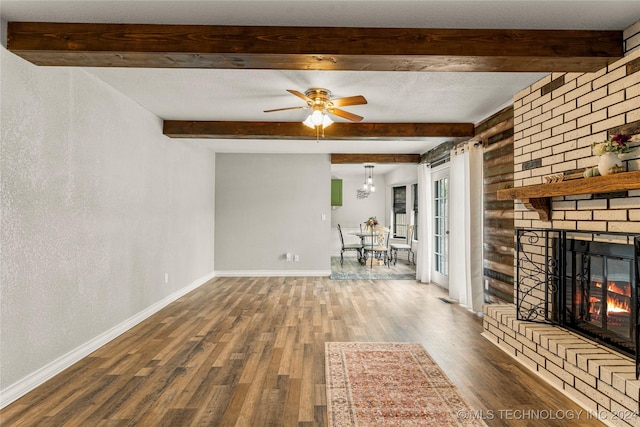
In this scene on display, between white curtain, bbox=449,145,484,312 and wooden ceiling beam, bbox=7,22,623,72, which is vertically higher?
wooden ceiling beam, bbox=7,22,623,72

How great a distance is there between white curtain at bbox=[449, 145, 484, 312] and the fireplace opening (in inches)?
60.3

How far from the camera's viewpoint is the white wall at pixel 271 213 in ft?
23.5

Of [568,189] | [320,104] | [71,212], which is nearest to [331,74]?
[320,104]

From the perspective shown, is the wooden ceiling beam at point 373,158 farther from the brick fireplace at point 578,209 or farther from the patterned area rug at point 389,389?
the patterned area rug at point 389,389

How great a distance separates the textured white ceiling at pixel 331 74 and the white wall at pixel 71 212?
425 millimetres

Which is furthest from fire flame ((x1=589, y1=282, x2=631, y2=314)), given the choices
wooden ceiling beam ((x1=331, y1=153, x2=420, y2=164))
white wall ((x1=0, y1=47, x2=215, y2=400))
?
wooden ceiling beam ((x1=331, y1=153, x2=420, y2=164))

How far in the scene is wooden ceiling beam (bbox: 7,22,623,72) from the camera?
7.95 feet

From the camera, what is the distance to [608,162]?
7.58ft

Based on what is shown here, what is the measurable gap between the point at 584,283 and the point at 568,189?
2.79 feet

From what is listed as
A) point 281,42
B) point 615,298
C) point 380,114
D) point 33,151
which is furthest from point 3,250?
point 615,298

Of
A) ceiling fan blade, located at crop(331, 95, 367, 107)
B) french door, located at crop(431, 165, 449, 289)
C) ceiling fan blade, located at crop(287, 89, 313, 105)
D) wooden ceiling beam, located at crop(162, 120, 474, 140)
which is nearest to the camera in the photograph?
ceiling fan blade, located at crop(287, 89, 313, 105)

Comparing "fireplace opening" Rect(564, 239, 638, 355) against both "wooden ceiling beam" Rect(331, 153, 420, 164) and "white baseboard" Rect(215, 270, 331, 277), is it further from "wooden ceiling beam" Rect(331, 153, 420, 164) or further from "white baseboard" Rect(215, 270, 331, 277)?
"white baseboard" Rect(215, 270, 331, 277)

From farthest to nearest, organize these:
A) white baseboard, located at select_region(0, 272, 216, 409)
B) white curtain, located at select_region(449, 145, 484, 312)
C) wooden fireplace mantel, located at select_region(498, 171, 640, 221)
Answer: white curtain, located at select_region(449, 145, 484, 312), white baseboard, located at select_region(0, 272, 216, 409), wooden fireplace mantel, located at select_region(498, 171, 640, 221)

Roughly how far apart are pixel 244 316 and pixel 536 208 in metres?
3.36
